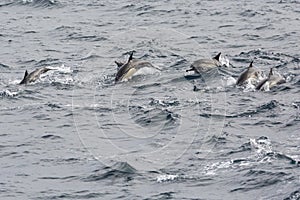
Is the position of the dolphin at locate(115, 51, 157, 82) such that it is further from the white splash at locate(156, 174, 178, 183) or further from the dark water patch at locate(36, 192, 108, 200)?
the dark water patch at locate(36, 192, 108, 200)

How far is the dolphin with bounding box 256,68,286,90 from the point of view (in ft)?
107

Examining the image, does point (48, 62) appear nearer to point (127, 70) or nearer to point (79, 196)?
point (127, 70)

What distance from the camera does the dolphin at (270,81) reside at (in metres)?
32.8

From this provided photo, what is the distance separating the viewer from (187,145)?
89.6ft

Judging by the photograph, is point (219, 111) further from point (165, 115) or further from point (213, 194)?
point (213, 194)

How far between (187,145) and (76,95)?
24.9ft

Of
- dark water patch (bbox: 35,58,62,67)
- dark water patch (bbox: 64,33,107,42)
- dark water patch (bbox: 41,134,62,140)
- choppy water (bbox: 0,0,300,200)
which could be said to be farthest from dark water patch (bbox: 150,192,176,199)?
dark water patch (bbox: 64,33,107,42)

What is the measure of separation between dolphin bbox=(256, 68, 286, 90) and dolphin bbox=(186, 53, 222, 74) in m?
3.43

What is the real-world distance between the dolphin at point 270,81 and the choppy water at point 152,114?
37 centimetres

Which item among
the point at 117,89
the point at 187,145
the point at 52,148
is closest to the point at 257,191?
the point at 187,145

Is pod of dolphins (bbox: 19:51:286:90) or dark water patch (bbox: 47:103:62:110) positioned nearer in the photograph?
dark water patch (bbox: 47:103:62:110)

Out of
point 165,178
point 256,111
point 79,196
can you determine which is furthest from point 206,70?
point 79,196

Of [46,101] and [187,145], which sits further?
[46,101]

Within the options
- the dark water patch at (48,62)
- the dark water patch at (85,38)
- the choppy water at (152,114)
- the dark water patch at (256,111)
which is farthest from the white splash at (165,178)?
the dark water patch at (85,38)
